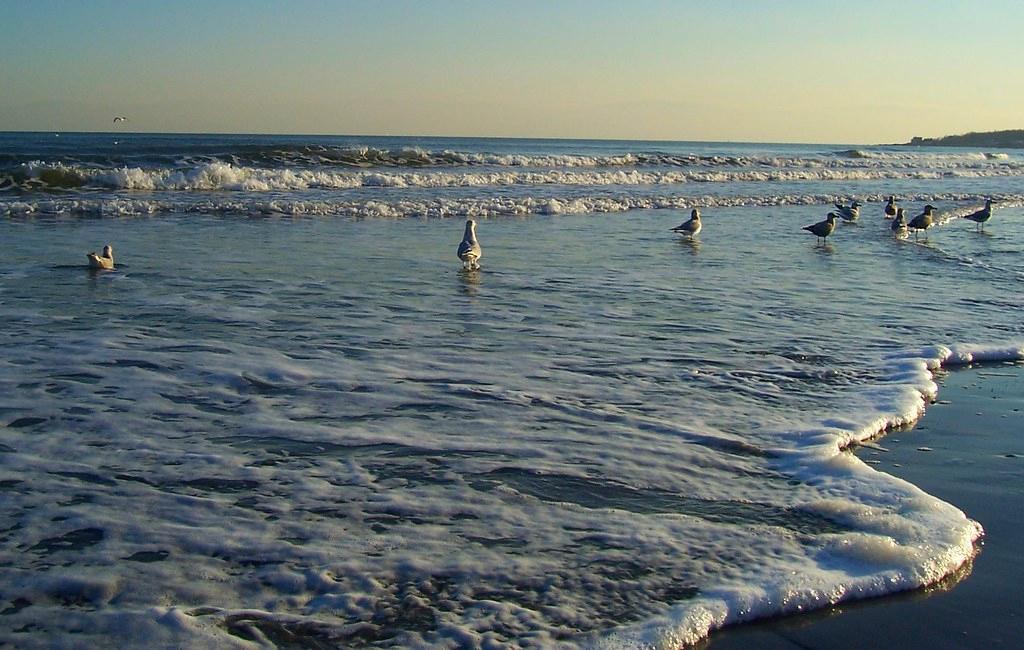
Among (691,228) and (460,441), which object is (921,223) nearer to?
(691,228)

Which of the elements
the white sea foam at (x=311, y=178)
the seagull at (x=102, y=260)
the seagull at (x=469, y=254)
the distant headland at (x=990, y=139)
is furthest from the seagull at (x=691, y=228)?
the distant headland at (x=990, y=139)

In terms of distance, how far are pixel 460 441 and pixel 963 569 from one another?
2489 millimetres

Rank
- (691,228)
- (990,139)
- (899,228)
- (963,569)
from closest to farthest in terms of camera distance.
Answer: (963,569), (691,228), (899,228), (990,139)

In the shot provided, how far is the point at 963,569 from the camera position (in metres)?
3.86

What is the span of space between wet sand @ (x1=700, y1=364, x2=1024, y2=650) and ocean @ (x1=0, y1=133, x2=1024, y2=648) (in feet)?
0.33

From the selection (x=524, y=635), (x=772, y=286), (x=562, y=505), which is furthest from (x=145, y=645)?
(x=772, y=286)

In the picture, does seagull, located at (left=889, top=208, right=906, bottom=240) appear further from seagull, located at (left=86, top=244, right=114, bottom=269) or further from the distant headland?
the distant headland

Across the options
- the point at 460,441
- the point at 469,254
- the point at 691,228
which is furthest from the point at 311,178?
the point at 460,441

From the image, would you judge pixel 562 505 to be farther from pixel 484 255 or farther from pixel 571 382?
pixel 484 255

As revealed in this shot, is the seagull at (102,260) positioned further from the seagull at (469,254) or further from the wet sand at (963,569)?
the wet sand at (963,569)

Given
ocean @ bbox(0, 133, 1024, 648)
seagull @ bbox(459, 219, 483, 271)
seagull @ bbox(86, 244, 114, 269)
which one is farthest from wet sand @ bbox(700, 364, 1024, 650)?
seagull @ bbox(86, 244, 114, 269)

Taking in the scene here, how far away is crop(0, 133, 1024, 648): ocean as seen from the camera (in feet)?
11.5

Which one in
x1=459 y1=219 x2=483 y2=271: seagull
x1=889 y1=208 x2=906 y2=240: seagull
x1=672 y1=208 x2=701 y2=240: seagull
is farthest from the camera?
x1=889 y1=208 x2=906 y2=240: seagull

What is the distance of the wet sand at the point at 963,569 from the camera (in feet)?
11.0
